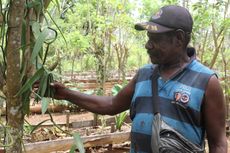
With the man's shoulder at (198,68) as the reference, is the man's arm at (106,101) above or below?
below

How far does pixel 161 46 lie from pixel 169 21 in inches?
4.4

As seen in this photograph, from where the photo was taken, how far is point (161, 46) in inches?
68.4

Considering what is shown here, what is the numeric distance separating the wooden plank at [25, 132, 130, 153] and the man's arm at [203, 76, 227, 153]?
249 centimetres

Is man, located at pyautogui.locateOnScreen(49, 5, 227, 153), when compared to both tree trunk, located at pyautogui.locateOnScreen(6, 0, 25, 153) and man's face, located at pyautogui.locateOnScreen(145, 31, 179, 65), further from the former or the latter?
tree trunk, located at pyautogui.locateOnScreen(6, 0, 25, 153)

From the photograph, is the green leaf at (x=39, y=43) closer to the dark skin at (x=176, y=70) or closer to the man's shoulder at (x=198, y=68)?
the dark skin at (x=176, y=70)

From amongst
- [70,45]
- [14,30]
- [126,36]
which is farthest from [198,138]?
[126,36]

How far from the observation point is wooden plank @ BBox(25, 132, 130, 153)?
4086mm

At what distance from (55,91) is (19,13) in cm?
57

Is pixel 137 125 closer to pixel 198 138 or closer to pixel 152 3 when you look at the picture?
pixel 198 138

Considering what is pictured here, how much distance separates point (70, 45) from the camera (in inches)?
430

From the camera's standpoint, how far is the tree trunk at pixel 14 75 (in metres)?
1.37

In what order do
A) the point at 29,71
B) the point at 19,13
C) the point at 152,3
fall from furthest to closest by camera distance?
the point at 152,3 → the point at 29,71 → the point at 19,13

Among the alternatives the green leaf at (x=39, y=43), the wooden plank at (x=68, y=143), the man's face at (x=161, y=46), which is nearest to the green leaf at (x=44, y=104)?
the green leaf at (x=39, y=43)

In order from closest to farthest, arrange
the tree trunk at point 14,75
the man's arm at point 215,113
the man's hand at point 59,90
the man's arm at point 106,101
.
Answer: the tree trunk at point 14,75 → the man's arm at point 215,113 → the man's hand at point 59,90 → the man's arm at point 106,101
